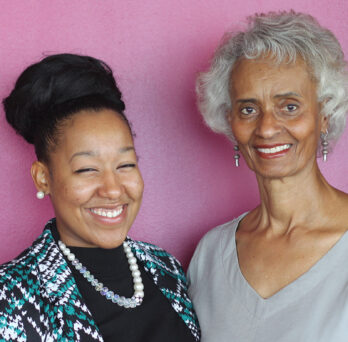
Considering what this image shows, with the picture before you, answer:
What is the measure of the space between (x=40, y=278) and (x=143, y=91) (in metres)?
1.10

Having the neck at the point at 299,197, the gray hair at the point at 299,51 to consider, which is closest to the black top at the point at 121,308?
the neck at the point at 299,197

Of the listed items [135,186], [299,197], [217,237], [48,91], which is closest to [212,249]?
[217,237]

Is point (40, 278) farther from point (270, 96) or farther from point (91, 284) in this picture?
point (270, 96)

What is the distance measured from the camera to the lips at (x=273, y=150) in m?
1.89

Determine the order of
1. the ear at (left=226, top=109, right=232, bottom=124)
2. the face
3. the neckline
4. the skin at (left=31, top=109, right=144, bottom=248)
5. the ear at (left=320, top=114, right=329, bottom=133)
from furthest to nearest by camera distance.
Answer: the ear at (left=226, top=109, right=232, bottom=124)
the ear at (left=320, top=114, right=329, bottom=133)
the face
the neckline
the skin at (left=31, top=109, right=144, bottom=248)

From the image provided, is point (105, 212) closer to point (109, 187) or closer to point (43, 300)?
point (109, 187)

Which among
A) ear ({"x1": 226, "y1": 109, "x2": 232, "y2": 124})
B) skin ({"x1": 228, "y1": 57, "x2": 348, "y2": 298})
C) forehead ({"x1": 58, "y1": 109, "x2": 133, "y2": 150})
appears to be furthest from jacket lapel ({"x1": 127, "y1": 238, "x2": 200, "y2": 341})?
ear ({"x1": 226, "y1": 109, "x2": 232, "y2": 124})

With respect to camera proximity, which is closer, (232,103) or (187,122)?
(232,103)

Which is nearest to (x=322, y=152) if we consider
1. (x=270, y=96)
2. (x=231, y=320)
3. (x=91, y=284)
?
(x=270, y=96)

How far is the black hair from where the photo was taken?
166cm

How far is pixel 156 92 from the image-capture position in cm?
243

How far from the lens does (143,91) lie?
2.40 m

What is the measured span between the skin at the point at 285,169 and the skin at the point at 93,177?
501mm

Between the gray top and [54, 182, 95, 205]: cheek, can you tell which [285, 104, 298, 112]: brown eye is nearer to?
the gray top
